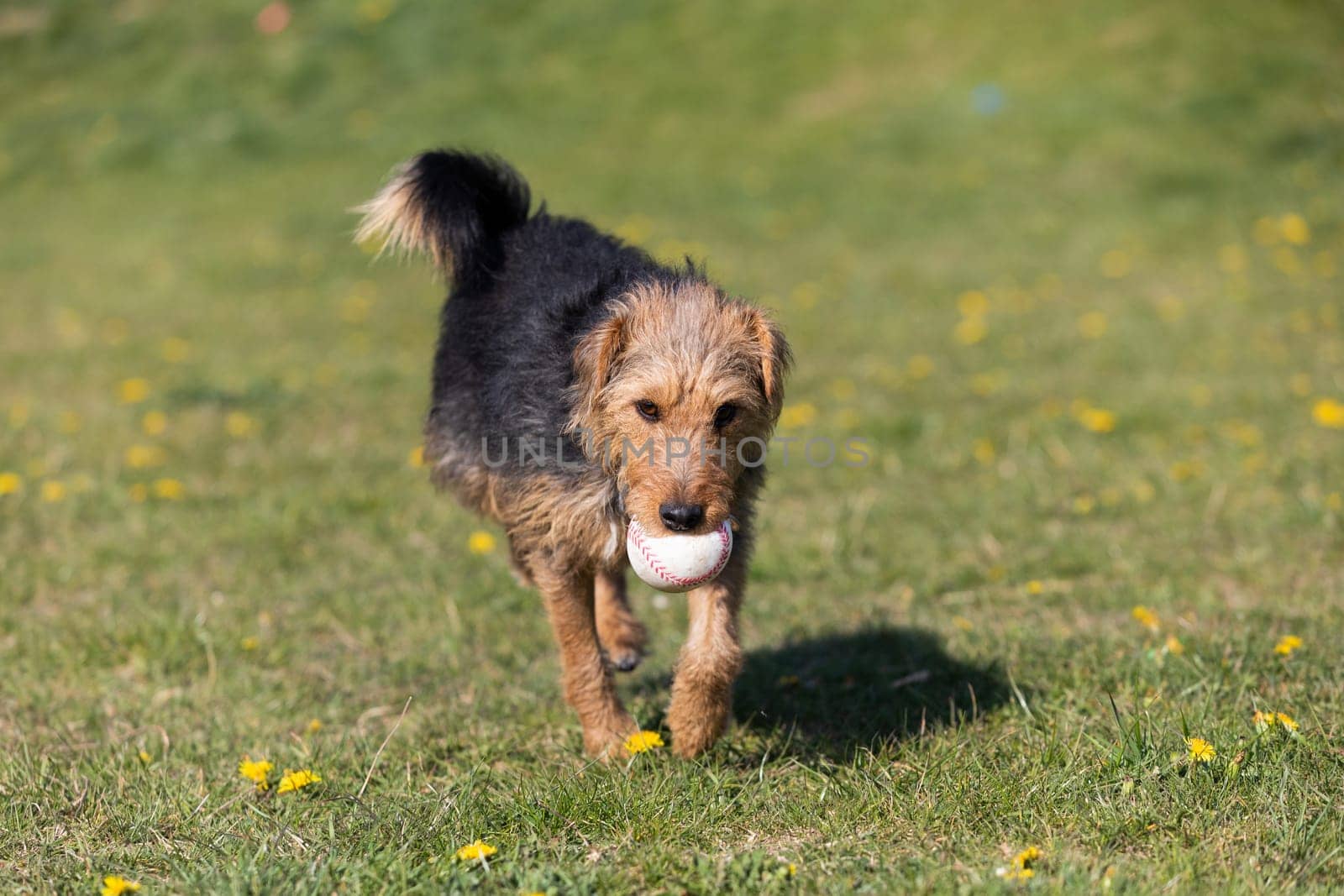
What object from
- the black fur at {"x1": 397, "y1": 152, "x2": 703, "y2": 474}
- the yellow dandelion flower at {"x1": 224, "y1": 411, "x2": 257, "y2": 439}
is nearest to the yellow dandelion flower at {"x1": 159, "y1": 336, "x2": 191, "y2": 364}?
the yellow dandelion flower at {"x1": 224, "y1": 411, "x2": 257, "y2": 439}

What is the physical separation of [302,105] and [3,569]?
1390 cm

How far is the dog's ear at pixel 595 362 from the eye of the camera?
3.84 m

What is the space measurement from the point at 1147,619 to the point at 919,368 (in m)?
4.17

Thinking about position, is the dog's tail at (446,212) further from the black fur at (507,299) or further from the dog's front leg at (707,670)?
the dog's front leg at (707,670)

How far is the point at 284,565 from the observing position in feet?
19.5

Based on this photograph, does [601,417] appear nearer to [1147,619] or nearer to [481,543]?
[481,543]

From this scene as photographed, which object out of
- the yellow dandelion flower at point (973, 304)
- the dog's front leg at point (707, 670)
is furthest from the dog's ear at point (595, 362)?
the yellow dandelion flower at point (973, 304)

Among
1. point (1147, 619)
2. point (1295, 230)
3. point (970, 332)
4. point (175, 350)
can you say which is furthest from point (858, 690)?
point (1295, 230)

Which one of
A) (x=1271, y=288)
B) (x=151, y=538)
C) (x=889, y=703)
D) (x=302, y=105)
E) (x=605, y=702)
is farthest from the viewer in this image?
(x=302, y=105)

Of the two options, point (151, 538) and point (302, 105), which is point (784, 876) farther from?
point (302, 105)

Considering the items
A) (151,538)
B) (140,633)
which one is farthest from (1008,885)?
(151,538)

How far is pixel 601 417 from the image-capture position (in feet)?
12.7

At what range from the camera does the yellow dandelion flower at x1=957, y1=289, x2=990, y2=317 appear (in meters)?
10.3

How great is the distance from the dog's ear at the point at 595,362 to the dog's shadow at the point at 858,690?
1201 mm
